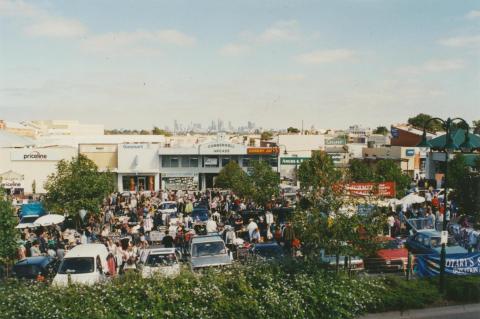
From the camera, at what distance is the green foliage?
1399 centimetres

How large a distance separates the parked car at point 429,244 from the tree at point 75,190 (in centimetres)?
1674

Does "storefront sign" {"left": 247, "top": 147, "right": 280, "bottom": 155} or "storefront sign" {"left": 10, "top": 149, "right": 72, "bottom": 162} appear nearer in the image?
"storefront sign" {"left": 10, "top": 149, "right": 72, "bottom": 162}

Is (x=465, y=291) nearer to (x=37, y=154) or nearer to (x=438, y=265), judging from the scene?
(x=438, y=265)

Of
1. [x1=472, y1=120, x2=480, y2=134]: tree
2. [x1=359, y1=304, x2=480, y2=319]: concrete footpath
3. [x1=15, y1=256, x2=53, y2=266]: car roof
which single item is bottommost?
[x1=359, y1=304, x2=480, y2=319]: concrete footpath

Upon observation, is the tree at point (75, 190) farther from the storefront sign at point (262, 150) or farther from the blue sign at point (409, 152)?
the blue sign at point (409, 152)

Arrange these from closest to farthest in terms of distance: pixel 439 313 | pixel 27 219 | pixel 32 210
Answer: pixel 439 313
pixel 27 219
pixel 32 210

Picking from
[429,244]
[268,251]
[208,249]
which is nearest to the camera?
[208,249]

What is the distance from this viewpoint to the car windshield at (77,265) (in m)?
14.1

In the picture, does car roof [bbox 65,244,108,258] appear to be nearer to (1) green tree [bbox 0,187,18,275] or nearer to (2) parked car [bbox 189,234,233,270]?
(1) green tree [bbox 0,187,18,275]

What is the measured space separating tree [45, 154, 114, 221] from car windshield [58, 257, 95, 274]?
9.88 meters

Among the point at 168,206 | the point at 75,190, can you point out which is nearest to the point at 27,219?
the point at 75,190

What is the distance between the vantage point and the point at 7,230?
555 inches

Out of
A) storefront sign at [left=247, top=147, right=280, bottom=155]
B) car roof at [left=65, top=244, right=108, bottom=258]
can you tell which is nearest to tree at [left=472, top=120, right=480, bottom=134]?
storefront sign at [left=247, top=147, right=280, bottom=155]

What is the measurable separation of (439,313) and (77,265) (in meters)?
11.6
